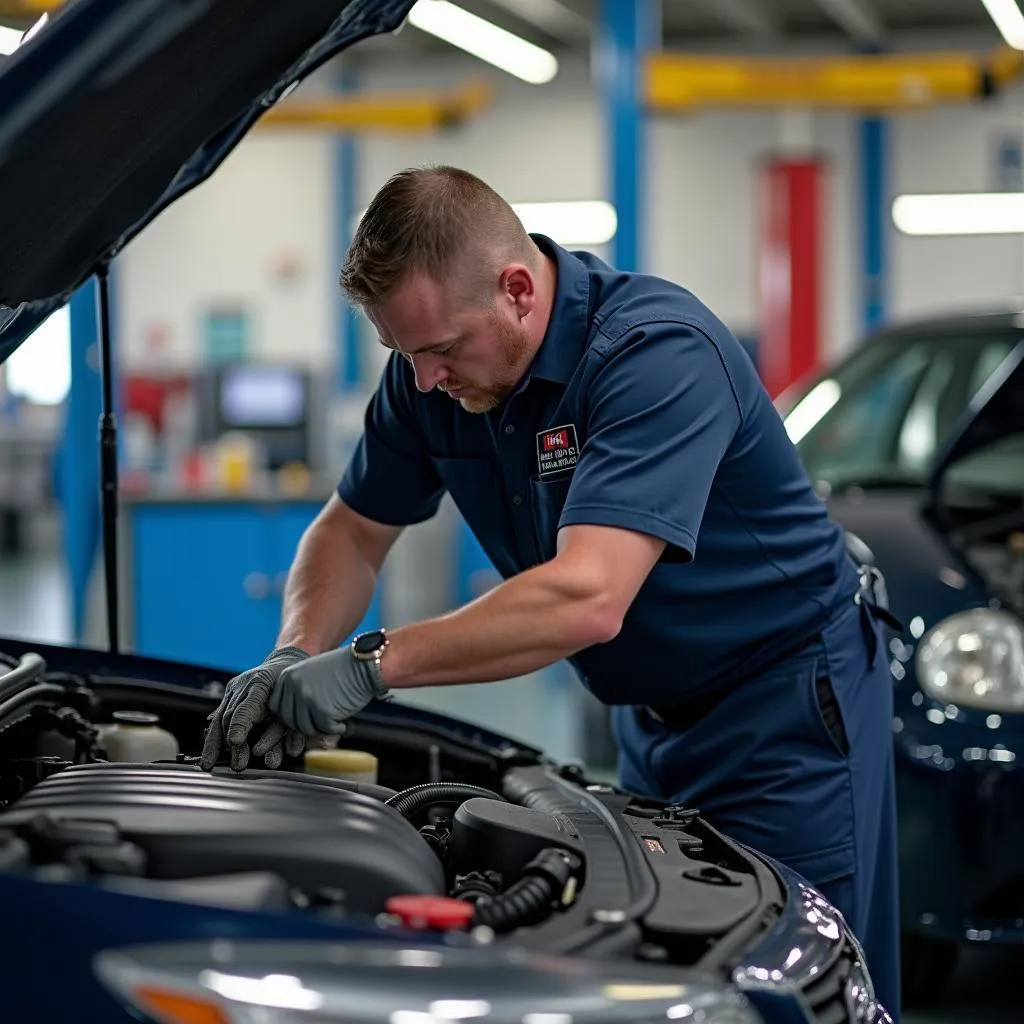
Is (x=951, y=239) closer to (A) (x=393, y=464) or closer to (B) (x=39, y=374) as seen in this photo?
(B) (x=39, y=374)

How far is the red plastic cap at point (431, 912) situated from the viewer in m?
1.34

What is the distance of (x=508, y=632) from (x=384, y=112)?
10673 mm

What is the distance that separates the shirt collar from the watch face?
48 cm

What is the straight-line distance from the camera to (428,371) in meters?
2.00

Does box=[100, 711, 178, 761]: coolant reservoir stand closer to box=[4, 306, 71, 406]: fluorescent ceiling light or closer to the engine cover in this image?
the engine cover

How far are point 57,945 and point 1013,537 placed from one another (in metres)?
2.56

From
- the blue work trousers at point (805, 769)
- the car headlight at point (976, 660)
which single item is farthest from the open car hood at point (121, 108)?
the car headlight at point (976, 660)

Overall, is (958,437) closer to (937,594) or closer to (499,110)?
(937,594)

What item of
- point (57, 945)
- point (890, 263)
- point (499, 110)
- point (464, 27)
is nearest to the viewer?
point (57, 945)

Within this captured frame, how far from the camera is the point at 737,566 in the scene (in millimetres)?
2129

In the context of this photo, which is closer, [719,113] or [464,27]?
[464,27]

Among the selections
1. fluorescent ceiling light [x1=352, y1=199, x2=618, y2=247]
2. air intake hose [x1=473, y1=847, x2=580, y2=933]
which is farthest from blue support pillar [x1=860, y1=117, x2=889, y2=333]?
air intake hose [x1=473, y1=847, x2=580, y2=933]

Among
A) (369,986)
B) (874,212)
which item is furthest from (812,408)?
(874,212)

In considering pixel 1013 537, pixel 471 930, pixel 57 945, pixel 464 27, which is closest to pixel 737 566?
pixel 471 930
